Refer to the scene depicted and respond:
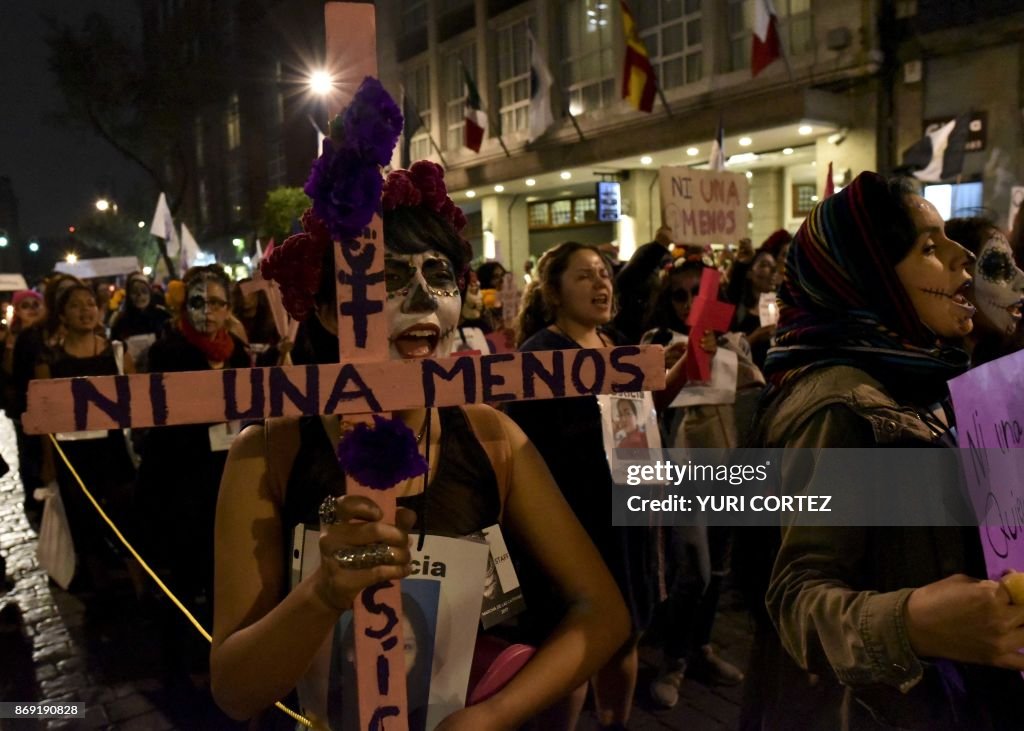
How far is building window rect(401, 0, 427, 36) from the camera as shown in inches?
1072

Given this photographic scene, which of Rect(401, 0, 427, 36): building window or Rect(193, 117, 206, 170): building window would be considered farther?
Rect(193, 117, 206, 170): building window

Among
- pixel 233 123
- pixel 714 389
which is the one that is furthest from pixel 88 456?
pixel 233 123

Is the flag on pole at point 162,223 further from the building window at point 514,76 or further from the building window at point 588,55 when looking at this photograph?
the building window at point 514,76

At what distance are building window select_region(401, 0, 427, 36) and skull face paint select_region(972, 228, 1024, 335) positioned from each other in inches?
1064

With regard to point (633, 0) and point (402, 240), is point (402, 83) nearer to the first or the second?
point (633, 0)

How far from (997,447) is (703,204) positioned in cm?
572

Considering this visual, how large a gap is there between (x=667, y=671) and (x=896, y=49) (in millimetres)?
13665

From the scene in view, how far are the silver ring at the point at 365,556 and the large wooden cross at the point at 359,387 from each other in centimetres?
6

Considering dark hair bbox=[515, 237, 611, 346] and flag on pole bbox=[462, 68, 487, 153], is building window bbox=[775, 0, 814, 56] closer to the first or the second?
flag on pole bbox=[462, 68, 487, 153]

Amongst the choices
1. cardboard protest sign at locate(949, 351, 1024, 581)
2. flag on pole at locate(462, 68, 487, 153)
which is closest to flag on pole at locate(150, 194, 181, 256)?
flag on pole at locate(462, 68, 487, 153)

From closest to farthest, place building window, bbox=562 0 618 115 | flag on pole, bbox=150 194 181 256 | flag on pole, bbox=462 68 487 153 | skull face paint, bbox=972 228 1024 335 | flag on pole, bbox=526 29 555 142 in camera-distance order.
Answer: skull face paint, bbox=972 228 1024 335
flag on pole, bbox=150 194 181 256
flag on pole, bbox=526 29 555 142
flag on pole, bbox=462 68 487 153
building window, bbox=562 0 618 115

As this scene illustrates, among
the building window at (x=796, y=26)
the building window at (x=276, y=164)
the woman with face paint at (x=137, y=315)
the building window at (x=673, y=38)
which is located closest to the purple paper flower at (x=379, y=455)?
the woman with face paint at (x=137, y=315)

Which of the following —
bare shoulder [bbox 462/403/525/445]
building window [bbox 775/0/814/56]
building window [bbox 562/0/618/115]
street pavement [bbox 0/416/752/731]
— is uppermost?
building window [bbox 562/0/618/115]

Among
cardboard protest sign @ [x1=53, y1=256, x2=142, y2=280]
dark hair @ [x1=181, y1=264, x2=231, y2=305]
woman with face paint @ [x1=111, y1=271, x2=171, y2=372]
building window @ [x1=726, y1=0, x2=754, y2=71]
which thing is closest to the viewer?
dark hair @ [x1=181, y1=264, x2=231, y2=305]
